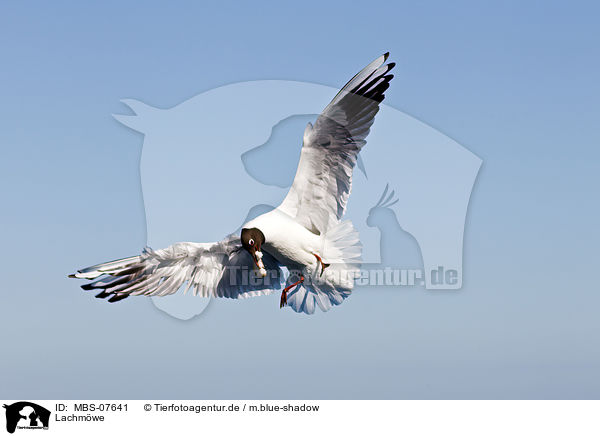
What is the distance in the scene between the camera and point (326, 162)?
7758 millimetres

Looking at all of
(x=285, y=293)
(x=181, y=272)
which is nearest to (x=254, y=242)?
(x=285, y=293)

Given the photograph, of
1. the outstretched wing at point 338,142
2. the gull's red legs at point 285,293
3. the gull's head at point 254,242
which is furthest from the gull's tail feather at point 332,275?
the gull's head at point 254,242

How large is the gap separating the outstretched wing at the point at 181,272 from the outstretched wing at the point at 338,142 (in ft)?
2.93

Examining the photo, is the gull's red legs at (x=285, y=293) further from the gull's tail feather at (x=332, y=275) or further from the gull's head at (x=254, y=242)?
the gull's head at (x=254, y=242)

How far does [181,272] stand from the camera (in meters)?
8.38

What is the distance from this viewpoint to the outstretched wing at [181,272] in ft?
27.1

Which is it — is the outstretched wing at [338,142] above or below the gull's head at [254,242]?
above

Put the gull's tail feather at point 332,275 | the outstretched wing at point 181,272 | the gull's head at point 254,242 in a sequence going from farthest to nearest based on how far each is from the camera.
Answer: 1. the outstretched wing at point 181,272
2. the gull's tail feather at point 332,275
3. the gull's head at point 254,242

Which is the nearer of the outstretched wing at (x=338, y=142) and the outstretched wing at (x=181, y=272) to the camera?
the outstretched wing at (x=338, y=142)

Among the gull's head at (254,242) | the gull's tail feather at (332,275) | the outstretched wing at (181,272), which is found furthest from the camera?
the outstretched wing at (181,272)
